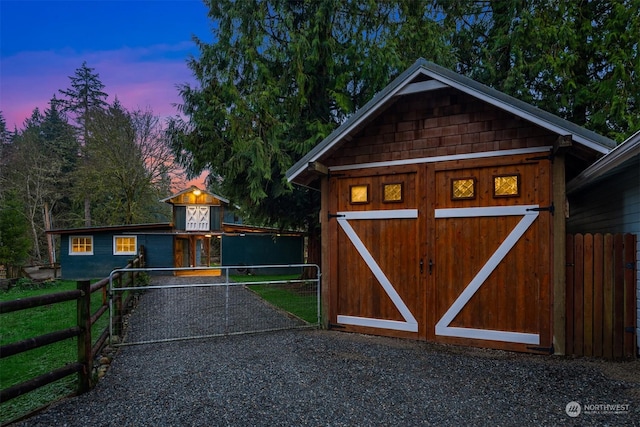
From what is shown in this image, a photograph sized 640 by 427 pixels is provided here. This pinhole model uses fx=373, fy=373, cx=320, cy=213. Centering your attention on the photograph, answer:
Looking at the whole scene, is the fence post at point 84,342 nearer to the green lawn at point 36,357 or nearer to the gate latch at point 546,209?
the green lawn at point 36,357

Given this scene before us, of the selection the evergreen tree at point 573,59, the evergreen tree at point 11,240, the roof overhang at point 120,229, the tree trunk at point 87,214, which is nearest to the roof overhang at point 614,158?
the evergreen tree at point 573,59

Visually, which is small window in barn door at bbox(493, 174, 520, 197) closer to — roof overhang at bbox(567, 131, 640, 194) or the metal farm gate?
roof overhang at bbox(567, 131, 640, 194)

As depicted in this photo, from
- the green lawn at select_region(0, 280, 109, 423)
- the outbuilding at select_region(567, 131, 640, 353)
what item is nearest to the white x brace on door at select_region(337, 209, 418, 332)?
the outbuilding at select_region(567, 131, 640, 353)

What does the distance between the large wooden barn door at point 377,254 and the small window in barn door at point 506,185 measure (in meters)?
1.15

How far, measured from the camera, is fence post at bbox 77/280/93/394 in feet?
12.5

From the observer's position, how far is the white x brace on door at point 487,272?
17.3ft

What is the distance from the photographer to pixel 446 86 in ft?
18.5

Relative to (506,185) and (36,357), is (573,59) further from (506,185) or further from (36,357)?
(36,357)

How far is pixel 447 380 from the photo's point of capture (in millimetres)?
4164

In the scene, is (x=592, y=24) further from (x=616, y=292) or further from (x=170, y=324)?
(x=170, y=324)

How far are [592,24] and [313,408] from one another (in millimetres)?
12440

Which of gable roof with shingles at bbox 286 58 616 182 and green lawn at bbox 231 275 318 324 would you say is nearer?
gable roof with shingles at bbox 286 58 616 182

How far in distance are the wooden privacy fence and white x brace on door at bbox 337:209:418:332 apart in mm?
2169

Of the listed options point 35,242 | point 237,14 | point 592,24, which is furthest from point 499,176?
point 35,242
